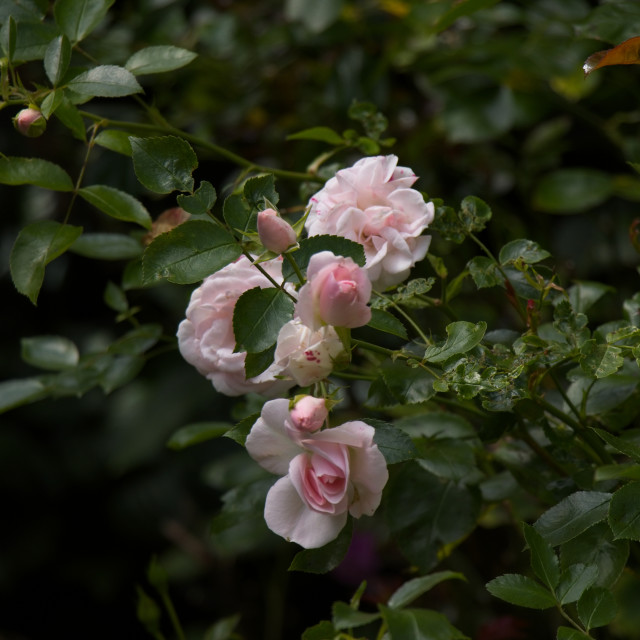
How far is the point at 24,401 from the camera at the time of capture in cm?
77

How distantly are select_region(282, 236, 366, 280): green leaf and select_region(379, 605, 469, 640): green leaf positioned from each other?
21 cm

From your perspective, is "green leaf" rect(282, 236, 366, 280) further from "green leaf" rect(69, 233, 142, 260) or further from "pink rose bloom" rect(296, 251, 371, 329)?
"green leaf" rect(69, 233, 142, 260)

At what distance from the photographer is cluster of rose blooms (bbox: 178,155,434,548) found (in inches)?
17.7

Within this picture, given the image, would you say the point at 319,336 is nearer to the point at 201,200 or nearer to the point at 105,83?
the point at 201,200

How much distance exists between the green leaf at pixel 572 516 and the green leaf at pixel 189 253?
0.24 metres

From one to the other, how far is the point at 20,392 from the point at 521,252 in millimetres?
470

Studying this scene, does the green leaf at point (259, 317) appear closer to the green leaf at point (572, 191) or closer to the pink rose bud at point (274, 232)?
the pink rose bud at point (274, 232)

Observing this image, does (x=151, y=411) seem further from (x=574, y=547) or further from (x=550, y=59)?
(x=574, y=547)

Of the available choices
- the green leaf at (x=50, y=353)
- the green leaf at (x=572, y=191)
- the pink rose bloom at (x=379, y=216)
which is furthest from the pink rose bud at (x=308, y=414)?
the green leaf at (x=572, y=191)

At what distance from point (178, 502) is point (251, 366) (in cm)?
130

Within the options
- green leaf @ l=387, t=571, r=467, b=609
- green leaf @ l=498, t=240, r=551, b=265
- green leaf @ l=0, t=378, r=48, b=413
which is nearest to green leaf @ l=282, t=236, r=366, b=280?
green leaf @ l=498, t=240, r=551, b=265

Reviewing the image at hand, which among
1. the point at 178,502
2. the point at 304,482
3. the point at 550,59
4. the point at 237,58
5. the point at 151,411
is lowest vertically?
the point at 178,502

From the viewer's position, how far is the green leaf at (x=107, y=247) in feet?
2.46

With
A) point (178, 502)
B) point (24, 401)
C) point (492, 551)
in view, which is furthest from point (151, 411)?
point (24, 401)
